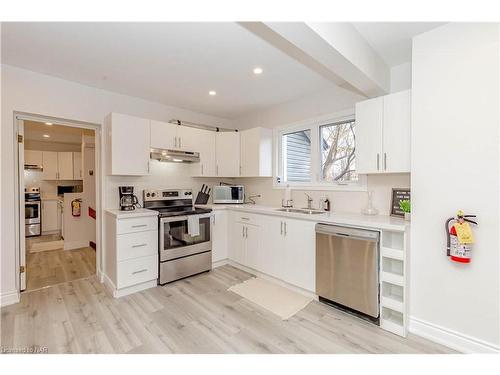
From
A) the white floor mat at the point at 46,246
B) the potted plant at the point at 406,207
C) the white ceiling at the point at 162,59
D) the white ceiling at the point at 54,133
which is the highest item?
the white ceiling at the point at 162,59

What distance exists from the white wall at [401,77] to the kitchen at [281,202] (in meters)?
0.01

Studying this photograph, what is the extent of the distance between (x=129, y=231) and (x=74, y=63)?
188 centimetres

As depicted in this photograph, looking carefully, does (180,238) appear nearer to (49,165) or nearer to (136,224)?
(136,224)

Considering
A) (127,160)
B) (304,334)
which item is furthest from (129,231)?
(304,334)

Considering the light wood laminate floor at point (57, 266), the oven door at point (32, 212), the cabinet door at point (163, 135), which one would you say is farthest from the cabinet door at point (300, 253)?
the oven door at point (32, 212)

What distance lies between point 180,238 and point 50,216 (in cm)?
472

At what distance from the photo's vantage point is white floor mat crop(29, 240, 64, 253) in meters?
4.43

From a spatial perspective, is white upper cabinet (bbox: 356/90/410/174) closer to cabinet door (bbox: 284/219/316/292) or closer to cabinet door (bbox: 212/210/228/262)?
cabinet door (bbox: 284/219/316/292)

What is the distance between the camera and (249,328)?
82.2 inches

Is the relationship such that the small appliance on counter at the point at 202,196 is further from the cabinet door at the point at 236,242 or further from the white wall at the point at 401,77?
the white wall at the point at 401,77

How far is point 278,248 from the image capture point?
292cm

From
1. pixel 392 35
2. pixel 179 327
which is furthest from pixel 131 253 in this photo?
pixel 392 35

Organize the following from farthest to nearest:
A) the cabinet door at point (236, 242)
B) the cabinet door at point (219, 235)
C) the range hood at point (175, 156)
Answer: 1. the cabinet door at point (219, 235)
2. the cabinet door at point (236, 242)
3. the range hood at point (175, 156)

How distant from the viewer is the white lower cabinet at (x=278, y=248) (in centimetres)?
262
